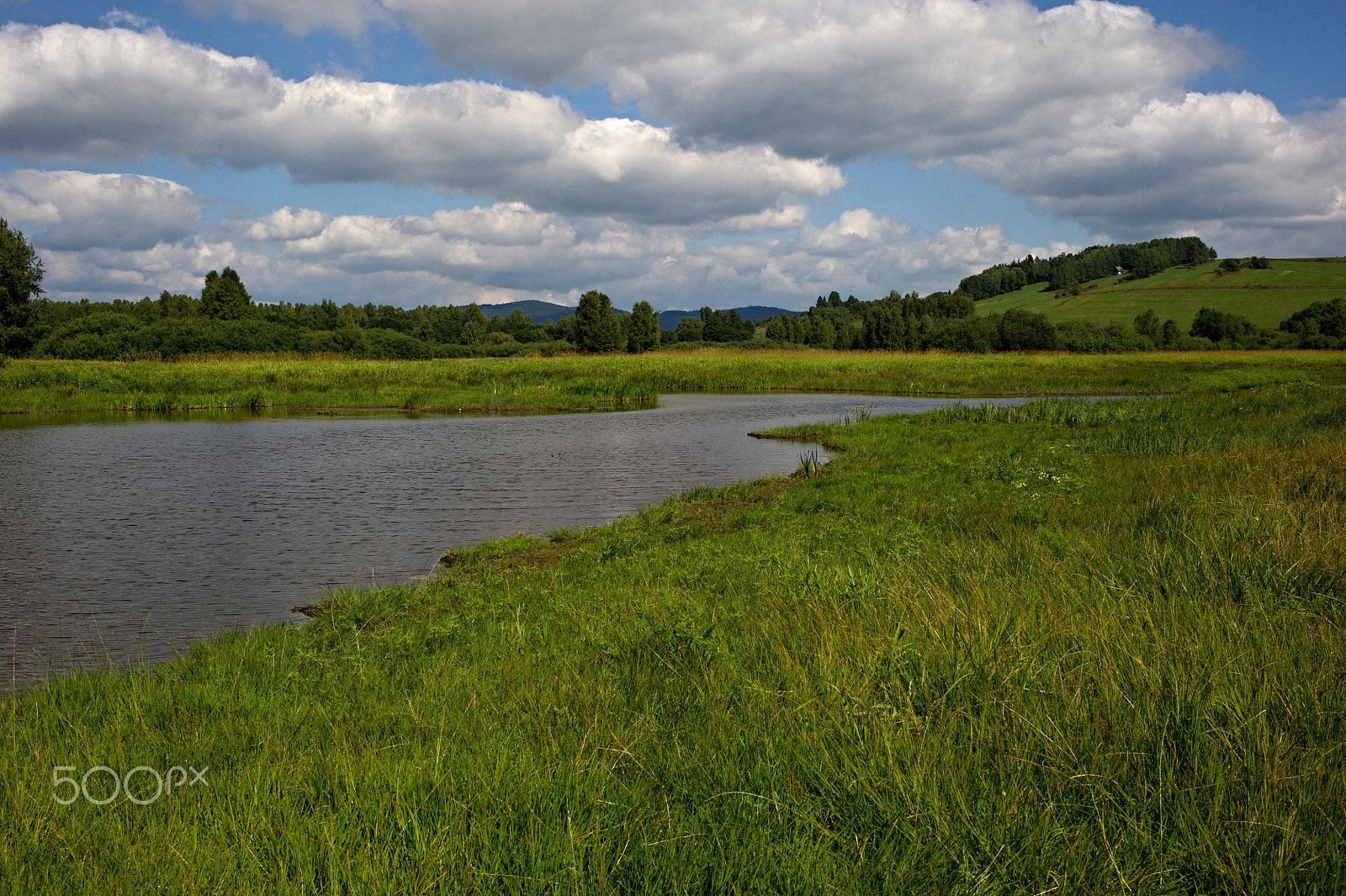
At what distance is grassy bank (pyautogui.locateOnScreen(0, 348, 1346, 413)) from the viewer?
1491 inches

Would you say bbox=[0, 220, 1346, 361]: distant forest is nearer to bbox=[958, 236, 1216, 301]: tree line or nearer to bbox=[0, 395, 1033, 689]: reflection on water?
bbox=[958, 236, 1216, 301]: tree line

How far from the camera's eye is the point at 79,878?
110 inches

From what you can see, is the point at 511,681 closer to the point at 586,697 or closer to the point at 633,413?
the point at 586,697

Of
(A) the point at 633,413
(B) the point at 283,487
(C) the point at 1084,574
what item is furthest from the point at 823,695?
(A) the point at 633,413

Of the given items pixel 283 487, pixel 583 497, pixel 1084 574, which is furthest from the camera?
pixel 283 487

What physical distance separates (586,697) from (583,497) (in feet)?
36.5

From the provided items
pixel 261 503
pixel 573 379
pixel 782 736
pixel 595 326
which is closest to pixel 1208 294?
pixel 595 326

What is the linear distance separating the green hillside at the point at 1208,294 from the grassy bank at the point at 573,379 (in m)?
53.4

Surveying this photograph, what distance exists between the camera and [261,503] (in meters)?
14.7

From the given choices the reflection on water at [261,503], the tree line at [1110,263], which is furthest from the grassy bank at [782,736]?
the tree line at [1110,263]

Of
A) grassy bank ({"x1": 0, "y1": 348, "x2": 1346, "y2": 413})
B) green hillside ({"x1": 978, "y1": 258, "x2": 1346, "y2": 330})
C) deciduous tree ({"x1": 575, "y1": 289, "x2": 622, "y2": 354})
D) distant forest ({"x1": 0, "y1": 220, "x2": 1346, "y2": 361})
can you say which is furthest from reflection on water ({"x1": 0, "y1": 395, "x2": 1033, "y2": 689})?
green hillside ({"x1": 978, "y1": 258, "x2": 1346, "y2": 330})

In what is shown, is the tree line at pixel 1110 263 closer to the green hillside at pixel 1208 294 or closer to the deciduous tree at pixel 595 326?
the green hillside at pixel 1208 294

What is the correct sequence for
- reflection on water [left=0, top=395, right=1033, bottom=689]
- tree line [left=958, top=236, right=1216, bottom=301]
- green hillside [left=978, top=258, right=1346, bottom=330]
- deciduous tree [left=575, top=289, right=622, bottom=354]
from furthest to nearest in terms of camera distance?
1. tree line [left=958, top=236, right=1216, bottom=301]
2. green hillside [left=978, top=258, right=1346, bottom=330]
3. deciduous tree [left=575, top=289, right=622, bottom=354]
4. reflection on water [left=0, top=395, right=1033, bottom=689]

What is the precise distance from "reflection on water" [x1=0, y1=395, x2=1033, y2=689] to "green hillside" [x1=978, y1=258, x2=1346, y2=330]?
4432 inches
